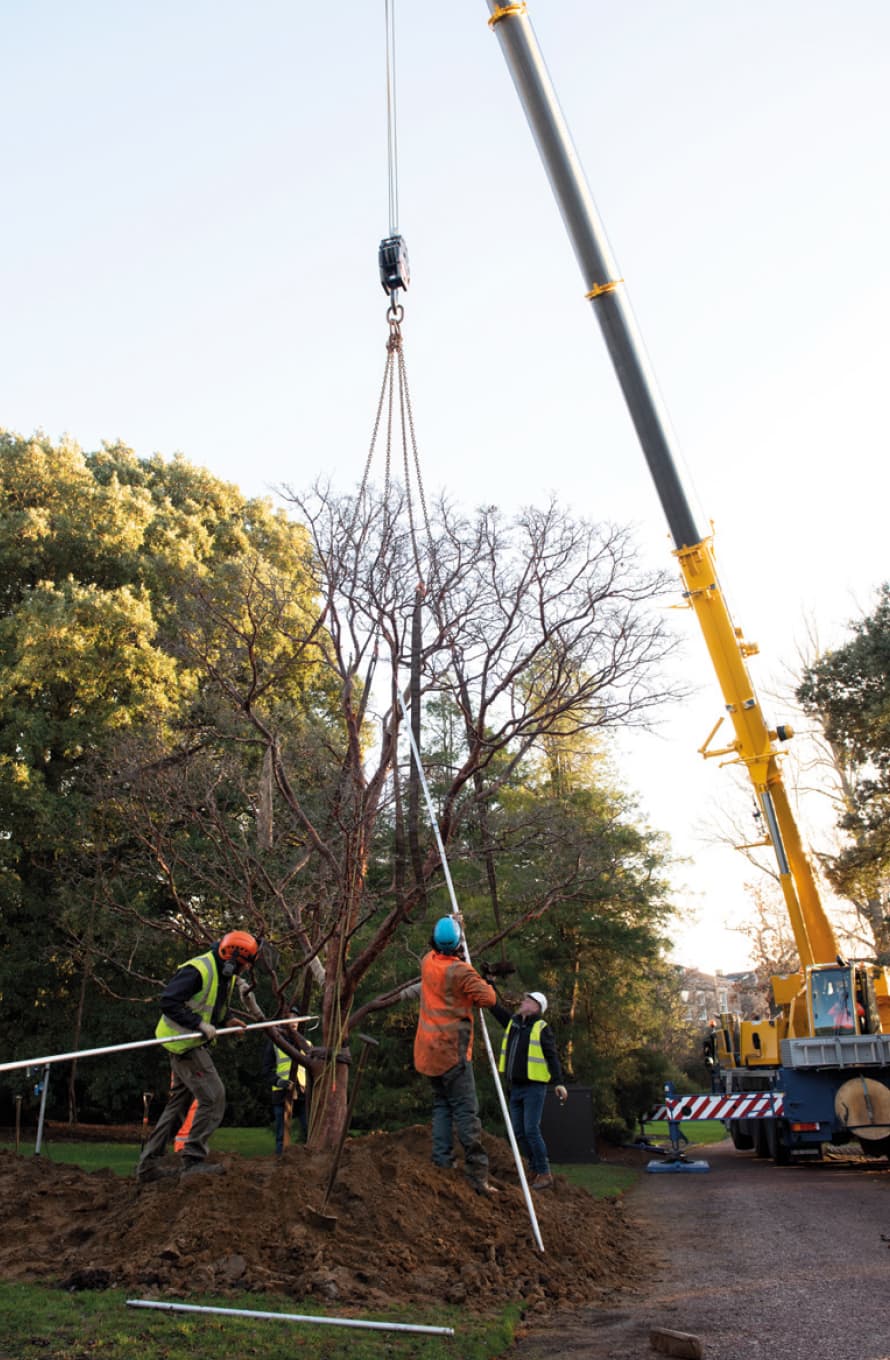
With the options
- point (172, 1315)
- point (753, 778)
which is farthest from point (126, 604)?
point (172, 1315)

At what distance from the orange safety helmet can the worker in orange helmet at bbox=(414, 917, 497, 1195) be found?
4.48 feet

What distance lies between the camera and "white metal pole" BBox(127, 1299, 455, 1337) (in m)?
5.18

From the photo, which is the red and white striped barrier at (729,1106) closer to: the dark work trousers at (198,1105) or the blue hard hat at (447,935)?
the blue hard hat at (447,935)

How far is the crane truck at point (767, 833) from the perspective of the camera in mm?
14266

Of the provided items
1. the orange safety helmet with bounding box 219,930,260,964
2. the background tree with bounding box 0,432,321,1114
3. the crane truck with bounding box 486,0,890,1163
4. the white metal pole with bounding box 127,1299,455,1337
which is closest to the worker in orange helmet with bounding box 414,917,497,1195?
the orange safety helmet with bounding box 219,930,260,964

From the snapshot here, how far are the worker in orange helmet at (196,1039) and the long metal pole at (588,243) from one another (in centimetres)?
981

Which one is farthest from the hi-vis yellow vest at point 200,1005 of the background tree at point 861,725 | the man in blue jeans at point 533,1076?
the background tree at point 861,725

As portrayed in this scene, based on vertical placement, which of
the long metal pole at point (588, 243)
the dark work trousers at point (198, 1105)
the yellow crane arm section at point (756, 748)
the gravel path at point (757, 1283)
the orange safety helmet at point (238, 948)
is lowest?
the gravel path at point (757, 1283)

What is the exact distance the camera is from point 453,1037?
8.24 meters

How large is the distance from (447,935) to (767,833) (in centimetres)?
950

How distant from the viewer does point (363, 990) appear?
1873 centimetres

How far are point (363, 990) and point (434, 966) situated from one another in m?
11.0

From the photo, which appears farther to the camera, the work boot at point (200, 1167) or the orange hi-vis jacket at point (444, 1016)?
the orange hi-vis jacket at point (444, 1016)

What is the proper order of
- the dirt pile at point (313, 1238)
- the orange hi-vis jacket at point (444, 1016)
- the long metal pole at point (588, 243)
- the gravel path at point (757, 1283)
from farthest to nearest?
the long metal pole at point (588, 243) < the orange hi-vis jacket at point (444, 1016) < the dirt pile at point (313, 1238) < the gravel path at point (757, 1283)
